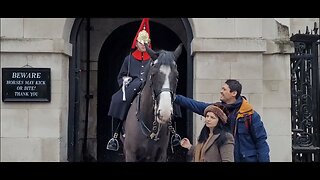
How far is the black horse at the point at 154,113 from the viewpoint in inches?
214

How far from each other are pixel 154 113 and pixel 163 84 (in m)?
0.58

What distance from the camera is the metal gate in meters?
8.65

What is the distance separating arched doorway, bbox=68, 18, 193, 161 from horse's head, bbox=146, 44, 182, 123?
14.8 feet

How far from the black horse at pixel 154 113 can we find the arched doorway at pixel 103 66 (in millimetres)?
3618

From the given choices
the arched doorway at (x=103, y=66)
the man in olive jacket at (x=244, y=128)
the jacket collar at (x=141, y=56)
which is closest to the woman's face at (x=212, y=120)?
the man in olive jacket at (x=244, y=128)

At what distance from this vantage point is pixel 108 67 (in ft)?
35.9

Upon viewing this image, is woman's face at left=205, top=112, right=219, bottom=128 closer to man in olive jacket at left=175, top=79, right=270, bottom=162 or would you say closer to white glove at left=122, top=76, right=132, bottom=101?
man in olive jacket at left=175, top=79, right=270, bottom=162

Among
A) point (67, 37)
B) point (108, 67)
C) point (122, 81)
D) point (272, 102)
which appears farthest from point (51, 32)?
point (272, 102)

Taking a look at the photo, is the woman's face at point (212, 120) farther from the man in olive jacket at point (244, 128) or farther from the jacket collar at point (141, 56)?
the jacket collar at point (141, 56)

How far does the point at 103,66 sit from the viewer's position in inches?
432

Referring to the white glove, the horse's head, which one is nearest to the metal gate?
the white glove
